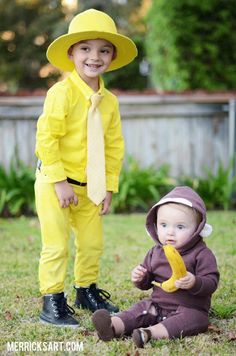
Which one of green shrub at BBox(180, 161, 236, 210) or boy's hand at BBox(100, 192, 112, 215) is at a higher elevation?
boy's hand at BBox(100, 192, 112, 215)

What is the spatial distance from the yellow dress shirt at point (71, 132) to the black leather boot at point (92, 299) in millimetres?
644

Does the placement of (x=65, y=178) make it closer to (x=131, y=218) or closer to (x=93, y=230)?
(x=93, y=230)

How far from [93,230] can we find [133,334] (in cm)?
85

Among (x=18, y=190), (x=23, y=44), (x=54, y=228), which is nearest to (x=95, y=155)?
(x=54, y=228)

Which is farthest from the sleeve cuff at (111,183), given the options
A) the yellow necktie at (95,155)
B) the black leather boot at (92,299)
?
the black leather boot at (92,299)

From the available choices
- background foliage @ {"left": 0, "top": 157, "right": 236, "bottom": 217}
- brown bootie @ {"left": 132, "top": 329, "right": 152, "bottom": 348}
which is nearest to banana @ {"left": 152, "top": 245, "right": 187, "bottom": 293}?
brown bootie @ {"left": 132, "top": 329, "right": 152, "bottom": 348}

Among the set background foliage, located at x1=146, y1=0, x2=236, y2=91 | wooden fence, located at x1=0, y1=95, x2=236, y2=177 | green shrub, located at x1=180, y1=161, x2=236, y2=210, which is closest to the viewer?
green shrub, located at x1=180, y1=161, x2=236, y2=210

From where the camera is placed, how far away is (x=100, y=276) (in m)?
4.74

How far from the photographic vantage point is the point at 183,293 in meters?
3.34

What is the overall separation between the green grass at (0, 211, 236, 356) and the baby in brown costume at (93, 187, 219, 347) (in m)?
0.07

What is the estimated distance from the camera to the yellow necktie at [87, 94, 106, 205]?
362cm

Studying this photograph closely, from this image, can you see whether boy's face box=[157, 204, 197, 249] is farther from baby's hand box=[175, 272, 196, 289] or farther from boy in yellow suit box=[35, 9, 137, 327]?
boy in yellow suit box=[35, 9, 137, 327]

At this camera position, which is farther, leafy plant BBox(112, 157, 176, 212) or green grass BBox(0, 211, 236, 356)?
leafy plant BBox(112, 157, 176, 212)

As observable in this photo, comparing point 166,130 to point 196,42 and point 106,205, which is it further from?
point 106,205
